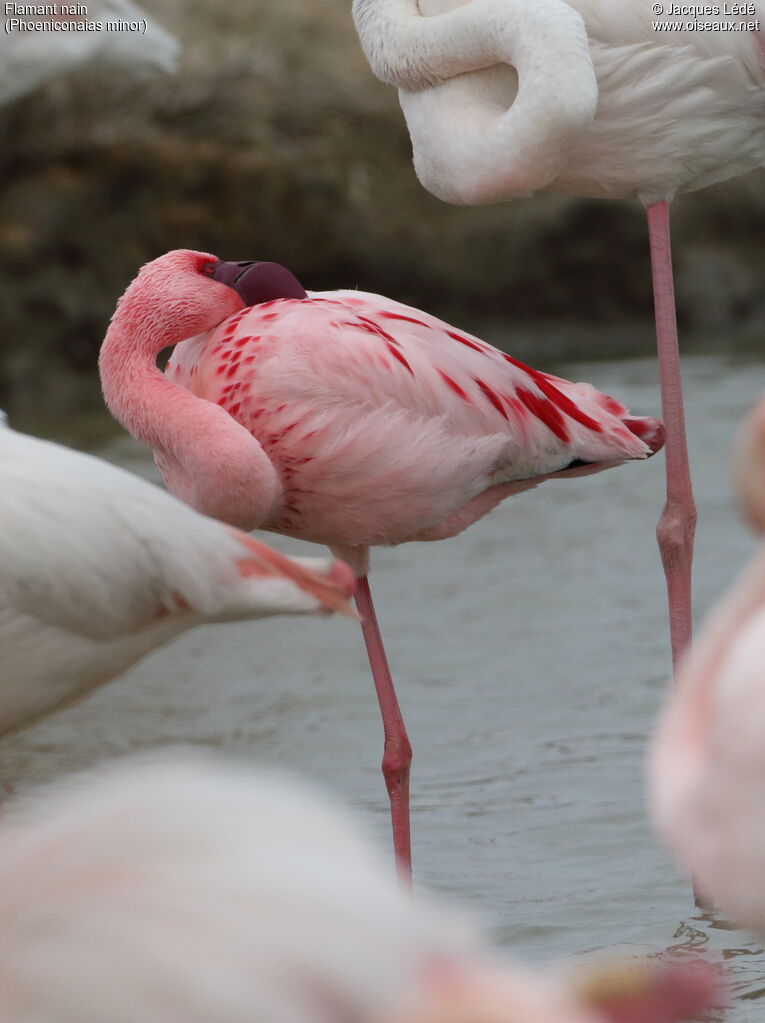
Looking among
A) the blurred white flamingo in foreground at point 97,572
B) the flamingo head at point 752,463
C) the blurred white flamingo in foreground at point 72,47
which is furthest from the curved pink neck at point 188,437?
the blurred white flamingo in foreground at point 72,47

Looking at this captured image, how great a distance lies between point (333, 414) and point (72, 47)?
3993 mm

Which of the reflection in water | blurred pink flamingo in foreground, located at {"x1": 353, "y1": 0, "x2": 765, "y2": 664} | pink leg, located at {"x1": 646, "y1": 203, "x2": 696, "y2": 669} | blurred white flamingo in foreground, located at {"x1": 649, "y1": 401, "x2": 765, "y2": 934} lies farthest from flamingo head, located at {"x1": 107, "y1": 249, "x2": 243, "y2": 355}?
blurred white flamingo in foreground, located at {"x1": 649, "y1": 401, "x2": 765, "y2": 934}

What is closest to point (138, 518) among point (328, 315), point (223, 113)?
point (328, 315)

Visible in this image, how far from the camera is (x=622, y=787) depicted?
382 centimetres

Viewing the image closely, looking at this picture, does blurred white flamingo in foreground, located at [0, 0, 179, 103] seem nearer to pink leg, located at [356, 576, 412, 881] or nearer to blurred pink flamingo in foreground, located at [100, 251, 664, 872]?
blurred pink flamingo in foreground, located at [100, 251, 664, 872]

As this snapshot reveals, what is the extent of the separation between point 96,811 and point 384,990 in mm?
292

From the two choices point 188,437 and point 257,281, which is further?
point 257,281

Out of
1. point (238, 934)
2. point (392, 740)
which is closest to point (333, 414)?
point (392, 740)

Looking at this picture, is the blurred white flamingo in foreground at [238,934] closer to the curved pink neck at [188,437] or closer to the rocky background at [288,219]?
the curved pink neck at [188,437]

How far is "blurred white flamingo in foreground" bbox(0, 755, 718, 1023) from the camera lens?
110 centimetres

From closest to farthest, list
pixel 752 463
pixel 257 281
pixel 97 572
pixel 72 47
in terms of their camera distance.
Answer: pixel 752 463
pixel 97 572
pixel 257 281
pixel 72 47

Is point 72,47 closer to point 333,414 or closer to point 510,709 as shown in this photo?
point 510,709

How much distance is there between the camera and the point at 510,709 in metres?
4.46

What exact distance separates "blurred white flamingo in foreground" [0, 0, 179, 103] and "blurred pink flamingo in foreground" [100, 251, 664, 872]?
141 inches
